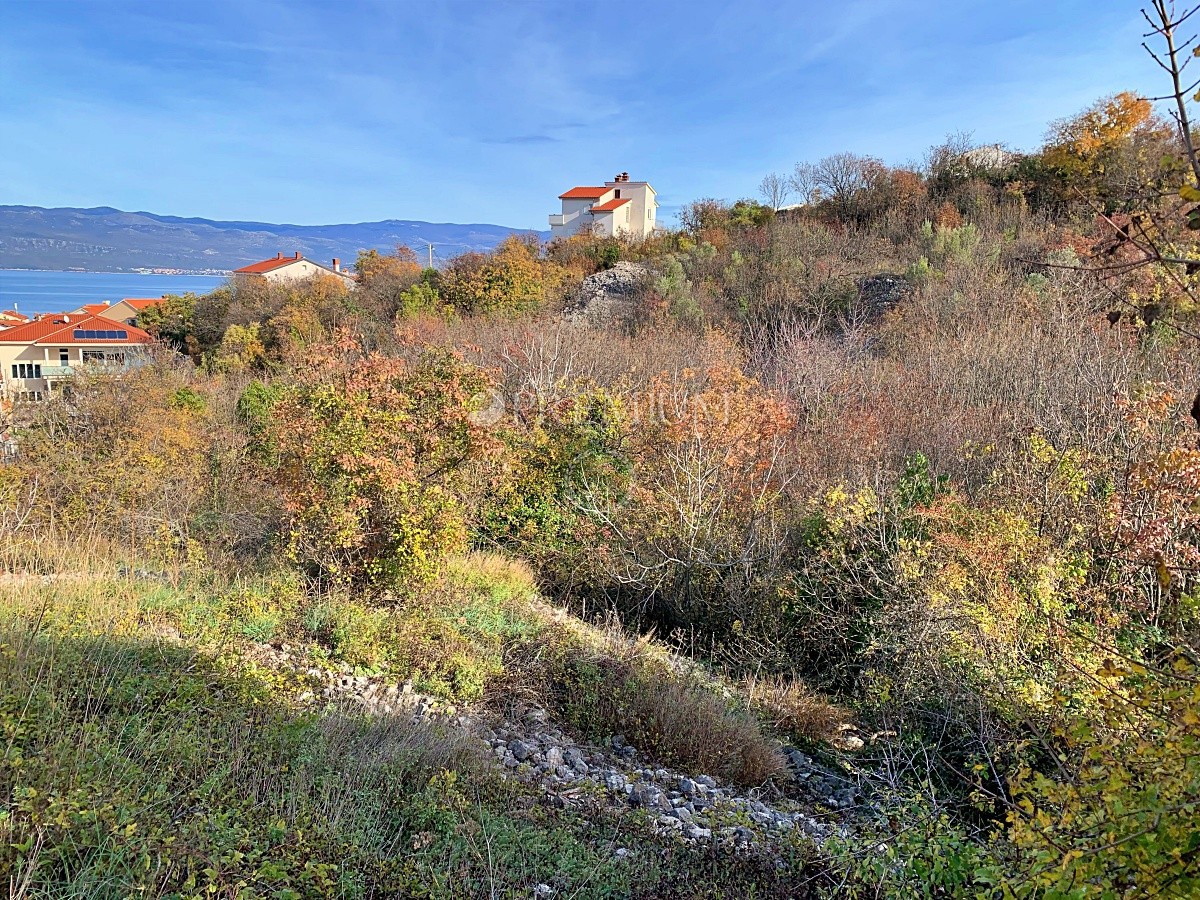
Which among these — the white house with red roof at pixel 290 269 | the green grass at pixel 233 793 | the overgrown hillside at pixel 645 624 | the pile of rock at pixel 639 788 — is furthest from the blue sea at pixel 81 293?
the pile of rock at pixel 639 788

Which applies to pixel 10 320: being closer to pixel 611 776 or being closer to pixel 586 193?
pixel 586 193

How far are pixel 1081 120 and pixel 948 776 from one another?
25.6 m

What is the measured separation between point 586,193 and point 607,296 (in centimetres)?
2780

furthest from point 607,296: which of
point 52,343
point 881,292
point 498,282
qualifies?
point 52,343

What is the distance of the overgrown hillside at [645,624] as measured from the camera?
3.08 m

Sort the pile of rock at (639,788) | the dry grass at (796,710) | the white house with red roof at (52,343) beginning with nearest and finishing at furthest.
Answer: the pile of rock at (639,788) → the dry grass at (796,710) → the white house with red roof at (52,343)

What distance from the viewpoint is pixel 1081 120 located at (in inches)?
931

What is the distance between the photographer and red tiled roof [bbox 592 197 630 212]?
47562mm

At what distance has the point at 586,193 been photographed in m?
51.4

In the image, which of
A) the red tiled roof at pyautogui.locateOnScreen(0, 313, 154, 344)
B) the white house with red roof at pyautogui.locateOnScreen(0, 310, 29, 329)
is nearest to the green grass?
the red tiled roof at pyautogui.locateOnScreen(0, 313, 154, 344)

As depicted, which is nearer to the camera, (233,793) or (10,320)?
(233,793)

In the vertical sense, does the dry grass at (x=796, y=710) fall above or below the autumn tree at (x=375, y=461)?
below

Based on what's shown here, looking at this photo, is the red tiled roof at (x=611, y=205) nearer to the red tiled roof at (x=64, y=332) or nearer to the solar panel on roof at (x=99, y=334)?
the red tiled roof at (x=64, y=332)

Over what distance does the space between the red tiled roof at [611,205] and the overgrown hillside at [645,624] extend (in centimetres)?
3464
